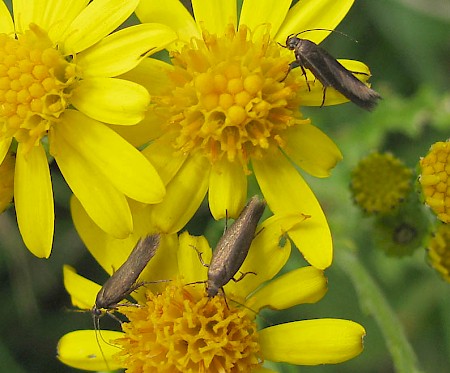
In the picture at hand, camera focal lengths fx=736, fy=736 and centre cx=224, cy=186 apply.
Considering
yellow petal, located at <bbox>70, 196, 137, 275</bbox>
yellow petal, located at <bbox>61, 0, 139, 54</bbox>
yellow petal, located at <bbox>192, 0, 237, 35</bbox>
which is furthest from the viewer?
yellow petal, located at <bbox>70, 196, 137, 275</bbox>

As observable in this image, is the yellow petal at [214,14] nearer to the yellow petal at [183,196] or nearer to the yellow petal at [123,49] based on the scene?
the yellow petal at [123,49]

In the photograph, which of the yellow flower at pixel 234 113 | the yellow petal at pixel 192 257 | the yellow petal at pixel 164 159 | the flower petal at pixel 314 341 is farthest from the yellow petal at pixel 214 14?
the flower petal at pixel 314 341

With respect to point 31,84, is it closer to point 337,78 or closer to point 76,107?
point 76,107

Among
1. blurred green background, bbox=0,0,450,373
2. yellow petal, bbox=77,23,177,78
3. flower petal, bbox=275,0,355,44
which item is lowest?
blurred green background, bbox=0,0,450,373

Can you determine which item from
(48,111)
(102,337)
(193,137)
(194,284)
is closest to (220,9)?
(193,137)

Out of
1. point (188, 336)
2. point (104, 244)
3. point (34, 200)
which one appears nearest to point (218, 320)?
point (188, 336)

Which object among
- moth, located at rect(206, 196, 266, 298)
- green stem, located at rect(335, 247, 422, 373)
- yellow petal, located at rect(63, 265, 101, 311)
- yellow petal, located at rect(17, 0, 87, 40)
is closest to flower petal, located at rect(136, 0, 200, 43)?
yellow petal, located at rect(17, 0, 87, 40)

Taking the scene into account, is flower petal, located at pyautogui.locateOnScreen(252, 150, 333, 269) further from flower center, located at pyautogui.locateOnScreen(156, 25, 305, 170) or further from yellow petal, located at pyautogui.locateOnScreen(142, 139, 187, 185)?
yellow petal, located at pyautogui.locateOnScreen(142, 139, 187, 185)
